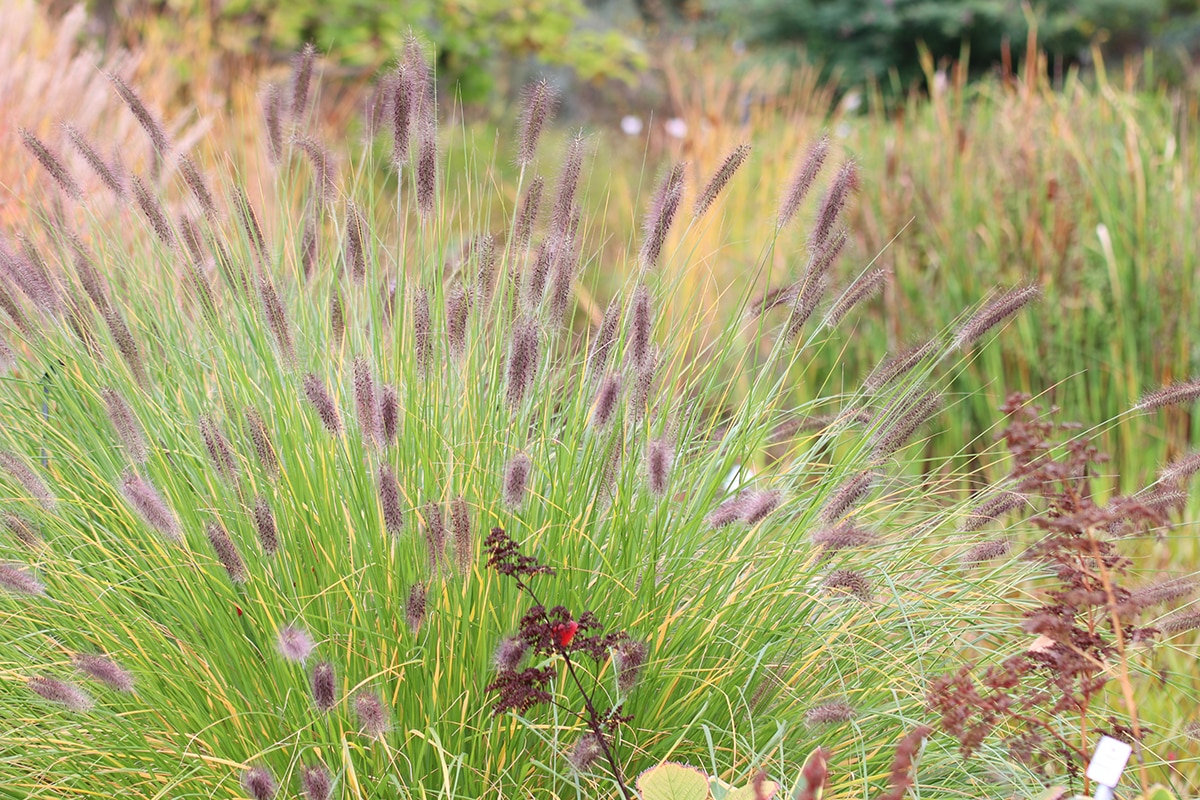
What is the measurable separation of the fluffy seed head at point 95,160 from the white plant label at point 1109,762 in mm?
1933

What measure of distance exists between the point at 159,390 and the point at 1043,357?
3734 millimetres

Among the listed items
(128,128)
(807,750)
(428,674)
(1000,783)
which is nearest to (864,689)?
(807,750)

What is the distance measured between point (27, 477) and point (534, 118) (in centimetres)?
109

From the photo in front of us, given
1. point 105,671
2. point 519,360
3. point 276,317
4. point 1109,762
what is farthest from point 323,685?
point 1109,762

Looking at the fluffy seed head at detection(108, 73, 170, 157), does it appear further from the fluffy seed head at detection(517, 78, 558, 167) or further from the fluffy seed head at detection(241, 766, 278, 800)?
the fluffy seed head at detection(241, 766, 278, 800)

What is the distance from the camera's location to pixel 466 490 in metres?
2.11

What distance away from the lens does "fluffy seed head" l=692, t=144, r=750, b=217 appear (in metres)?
2.19

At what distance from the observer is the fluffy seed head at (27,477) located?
191 cm

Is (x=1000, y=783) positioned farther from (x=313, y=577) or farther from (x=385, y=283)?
(x=385, y=283)

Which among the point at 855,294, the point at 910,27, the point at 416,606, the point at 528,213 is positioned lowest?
the point at 910,27

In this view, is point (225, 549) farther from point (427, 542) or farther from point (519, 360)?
point (519, 360)

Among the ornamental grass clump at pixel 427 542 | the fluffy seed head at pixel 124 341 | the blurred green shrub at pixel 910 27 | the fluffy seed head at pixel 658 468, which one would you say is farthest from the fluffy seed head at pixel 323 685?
the blurred green shrub at pixel 910 27

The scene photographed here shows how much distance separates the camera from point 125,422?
179 centimetres

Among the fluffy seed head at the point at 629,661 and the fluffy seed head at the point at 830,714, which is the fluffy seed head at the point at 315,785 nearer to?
the fluffy seed head at the point at 629,661
